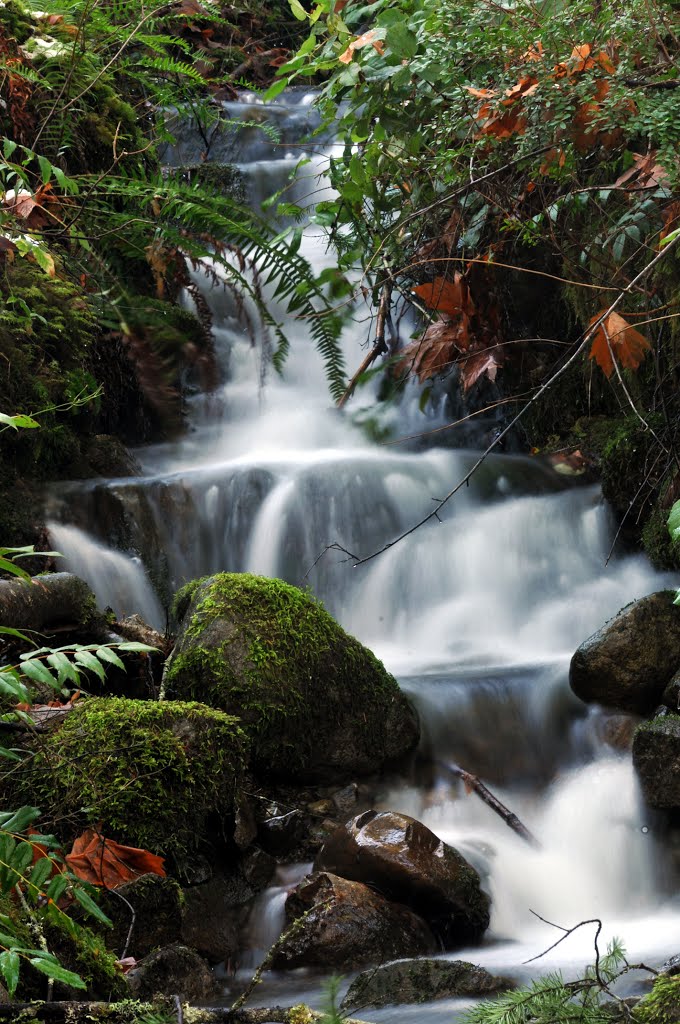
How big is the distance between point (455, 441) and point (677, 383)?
256 centimetres

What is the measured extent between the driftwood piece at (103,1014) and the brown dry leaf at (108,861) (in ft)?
4.13

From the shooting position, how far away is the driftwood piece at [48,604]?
137 inches

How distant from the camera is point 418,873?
3.15m

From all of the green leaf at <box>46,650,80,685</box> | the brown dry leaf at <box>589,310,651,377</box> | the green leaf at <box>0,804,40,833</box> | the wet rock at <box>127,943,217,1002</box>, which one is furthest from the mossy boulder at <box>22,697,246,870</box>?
the brown dry leaf at <box>589,310,651,377</box>

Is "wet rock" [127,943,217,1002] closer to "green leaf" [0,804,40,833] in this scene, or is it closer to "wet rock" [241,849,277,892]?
"wet rock" [241,849,277,892]

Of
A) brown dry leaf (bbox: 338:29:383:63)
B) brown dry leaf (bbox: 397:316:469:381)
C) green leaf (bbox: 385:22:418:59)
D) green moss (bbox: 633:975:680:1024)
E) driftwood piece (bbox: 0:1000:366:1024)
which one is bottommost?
green moss (bbox: 633:975:680:1024)

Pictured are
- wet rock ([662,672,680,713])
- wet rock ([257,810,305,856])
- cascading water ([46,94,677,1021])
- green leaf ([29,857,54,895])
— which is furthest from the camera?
wet rock ([662,672,680,713])

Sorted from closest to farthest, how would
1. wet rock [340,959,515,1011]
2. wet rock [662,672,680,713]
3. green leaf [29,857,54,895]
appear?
1. green leaf [29,857,54,895]
2. wet rock [340,959,515,1011]
3. wet rock [662,672,680,713]

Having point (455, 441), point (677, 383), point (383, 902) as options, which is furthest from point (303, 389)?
point (383, 902)

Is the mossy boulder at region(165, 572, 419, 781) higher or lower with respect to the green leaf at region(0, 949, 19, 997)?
lower

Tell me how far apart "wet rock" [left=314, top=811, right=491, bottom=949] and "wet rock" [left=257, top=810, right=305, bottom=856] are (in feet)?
0.72

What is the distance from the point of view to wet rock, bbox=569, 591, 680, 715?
165 inches

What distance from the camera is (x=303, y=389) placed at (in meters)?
7.96

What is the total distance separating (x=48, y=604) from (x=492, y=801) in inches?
80.9
